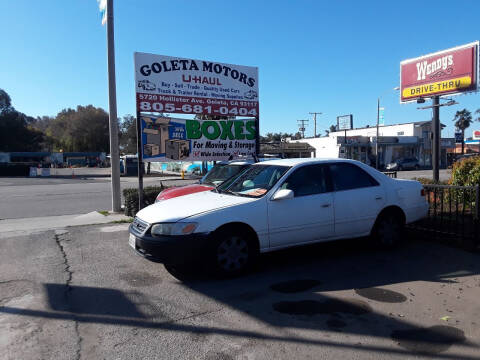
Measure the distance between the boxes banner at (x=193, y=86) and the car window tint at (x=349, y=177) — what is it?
5693 mm

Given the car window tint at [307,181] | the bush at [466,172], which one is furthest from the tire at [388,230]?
the bush at [466,172]

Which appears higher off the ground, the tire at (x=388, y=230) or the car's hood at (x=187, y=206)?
the car's hood at (x=187, y=206)

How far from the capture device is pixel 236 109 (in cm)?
1138

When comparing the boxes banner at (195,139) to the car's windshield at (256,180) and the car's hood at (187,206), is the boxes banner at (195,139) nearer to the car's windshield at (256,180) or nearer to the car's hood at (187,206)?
the car's windshield at (256,180)

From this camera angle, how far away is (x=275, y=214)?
5.25 metres

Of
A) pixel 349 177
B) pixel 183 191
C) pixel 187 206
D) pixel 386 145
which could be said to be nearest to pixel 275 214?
pixel 187 206

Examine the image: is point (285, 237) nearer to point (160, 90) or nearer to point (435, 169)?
point (160, 90)

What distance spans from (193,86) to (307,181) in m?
6.08

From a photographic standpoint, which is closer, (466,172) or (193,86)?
Result: (466,172)

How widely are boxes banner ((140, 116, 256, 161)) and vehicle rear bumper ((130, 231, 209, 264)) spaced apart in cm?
563

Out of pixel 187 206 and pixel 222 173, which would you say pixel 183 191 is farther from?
pixel 187 206

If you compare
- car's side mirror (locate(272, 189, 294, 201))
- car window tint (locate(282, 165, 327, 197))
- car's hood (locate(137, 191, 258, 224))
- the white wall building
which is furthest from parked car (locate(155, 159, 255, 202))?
the white wall building

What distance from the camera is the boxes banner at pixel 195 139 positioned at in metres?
10.1

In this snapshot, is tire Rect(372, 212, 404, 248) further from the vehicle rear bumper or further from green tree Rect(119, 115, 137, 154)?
green tree Rect(119, 115, 137, 154)
